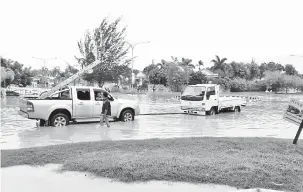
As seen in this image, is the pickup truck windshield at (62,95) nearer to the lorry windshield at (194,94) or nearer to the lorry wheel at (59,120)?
the lorry wheel at (59,120)

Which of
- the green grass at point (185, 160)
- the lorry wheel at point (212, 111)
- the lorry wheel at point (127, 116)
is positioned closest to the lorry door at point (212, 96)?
the lorry wheel at point (212, 111)

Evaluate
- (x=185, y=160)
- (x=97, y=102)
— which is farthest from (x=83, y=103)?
(x=185, y=160)

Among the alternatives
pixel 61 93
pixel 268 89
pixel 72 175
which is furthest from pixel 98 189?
pixel 268 89

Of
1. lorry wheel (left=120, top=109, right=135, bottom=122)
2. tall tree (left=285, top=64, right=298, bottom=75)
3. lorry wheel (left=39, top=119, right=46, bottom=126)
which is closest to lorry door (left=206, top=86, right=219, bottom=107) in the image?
lorry wheel (left=120, top=109, right=135, bottom=122)

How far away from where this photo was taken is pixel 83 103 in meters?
16.8

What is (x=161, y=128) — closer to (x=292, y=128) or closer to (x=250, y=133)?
(x=250, y=133)

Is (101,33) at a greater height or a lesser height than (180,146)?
greater

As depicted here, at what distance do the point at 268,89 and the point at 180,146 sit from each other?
280ft

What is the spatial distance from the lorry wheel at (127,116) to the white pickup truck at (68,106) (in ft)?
0.16

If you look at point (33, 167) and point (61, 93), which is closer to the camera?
point (33, 167)

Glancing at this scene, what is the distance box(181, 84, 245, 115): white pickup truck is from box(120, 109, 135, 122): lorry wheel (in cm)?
558

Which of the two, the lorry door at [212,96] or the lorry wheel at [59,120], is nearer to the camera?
the lorry wheel at [59,120]

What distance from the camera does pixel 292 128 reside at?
54.6 ft

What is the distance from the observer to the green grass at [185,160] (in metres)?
6.87
